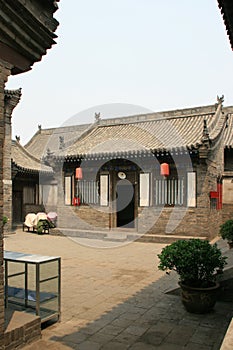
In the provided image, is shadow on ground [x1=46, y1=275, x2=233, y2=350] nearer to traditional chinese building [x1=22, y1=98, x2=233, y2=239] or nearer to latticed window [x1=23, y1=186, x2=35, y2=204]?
traditional chinese building [x1=22, y1=98, x2=233, y2=239]

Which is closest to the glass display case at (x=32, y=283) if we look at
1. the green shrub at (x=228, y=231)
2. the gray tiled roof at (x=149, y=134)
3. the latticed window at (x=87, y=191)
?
the green shrub at (x=228, y=231)

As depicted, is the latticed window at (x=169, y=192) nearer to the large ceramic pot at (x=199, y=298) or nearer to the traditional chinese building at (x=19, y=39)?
the large ceramic pot at (x=199, y=298)

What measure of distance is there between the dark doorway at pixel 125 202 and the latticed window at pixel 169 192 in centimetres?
146

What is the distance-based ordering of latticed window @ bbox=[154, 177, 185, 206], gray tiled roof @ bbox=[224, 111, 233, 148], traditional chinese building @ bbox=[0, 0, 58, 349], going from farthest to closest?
1. gray tiled roof @ bbox=[224, 111, 233, 148]
2. latticed window @ bbox=[154, 177, 185, 206]
3. traditional chinese building @ bbox=[0, 0, 58, 349]

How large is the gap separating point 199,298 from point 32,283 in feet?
8.48

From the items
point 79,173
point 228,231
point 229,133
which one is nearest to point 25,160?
point 79,173

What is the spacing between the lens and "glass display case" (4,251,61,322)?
471 centimetres

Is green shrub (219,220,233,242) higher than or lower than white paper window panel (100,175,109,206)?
lower

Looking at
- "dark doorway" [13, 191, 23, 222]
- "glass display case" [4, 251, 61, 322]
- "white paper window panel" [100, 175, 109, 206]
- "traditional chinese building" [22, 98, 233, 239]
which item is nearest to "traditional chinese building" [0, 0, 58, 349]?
"glass display case" [4, 251, 61, 322]

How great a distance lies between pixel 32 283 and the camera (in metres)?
4.79

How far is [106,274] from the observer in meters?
7.83

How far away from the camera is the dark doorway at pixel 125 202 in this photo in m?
15.2

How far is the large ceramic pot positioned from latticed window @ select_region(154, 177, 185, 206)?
780 centimetres

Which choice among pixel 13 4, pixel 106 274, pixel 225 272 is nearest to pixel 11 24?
pixel 13 4
